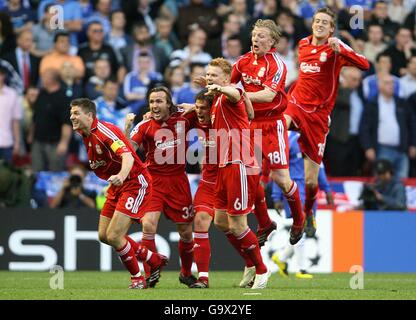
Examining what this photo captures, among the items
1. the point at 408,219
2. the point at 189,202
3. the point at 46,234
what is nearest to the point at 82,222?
the point at 46,234

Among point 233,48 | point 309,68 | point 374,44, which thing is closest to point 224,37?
point 233,48

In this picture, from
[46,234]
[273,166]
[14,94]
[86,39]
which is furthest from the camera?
[86,39]

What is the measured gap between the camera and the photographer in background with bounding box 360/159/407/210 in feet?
61.9

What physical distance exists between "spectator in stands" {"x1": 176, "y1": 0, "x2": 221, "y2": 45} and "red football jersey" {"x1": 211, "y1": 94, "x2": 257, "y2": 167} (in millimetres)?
7555

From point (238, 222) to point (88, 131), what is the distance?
6.73 ft

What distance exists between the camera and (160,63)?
20656 mm

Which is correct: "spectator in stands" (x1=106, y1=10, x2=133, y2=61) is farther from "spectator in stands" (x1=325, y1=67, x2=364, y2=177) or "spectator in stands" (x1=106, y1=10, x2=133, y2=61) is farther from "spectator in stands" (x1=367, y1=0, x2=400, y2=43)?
"spectator in stands" (x1=367, y1=0, x2=400, y2=43)

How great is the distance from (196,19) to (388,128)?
4.07 m

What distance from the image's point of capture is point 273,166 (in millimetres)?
14430

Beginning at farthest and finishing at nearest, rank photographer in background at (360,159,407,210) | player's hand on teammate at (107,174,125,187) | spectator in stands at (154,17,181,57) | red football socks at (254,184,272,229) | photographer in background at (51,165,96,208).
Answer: spectator in stands at (154,17,181,57) < photographer in background at (360,159,407,210) < photographer in background at (51,165,96,208) < red football socks at (254,184,272,229) < player's hand on teammate at (107,174,125,187)

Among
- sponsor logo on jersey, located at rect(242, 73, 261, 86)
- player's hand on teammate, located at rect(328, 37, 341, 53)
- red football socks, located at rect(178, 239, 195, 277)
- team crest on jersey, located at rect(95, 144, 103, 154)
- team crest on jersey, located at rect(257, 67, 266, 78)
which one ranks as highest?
player's hand on teammate, located at rect(328, 37, 341, 53)

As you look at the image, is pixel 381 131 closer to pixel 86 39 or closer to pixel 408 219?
pixel 408 219

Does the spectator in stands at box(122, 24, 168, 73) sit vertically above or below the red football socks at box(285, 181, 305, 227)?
above

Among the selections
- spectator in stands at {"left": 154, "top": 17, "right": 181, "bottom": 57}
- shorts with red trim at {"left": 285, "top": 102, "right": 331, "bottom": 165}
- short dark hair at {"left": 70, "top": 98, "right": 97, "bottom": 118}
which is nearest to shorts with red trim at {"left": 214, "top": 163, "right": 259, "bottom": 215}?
short dark hair at {"left": 70, "top": 98, "right": 97, "bottom": 118}
